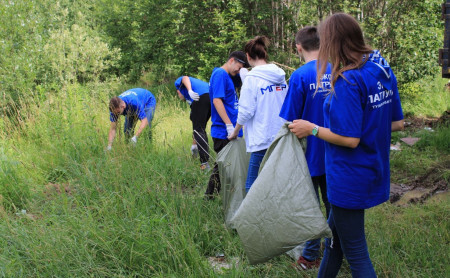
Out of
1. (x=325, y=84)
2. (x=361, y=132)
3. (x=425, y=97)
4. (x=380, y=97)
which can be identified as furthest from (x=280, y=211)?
(x=425, y=97)

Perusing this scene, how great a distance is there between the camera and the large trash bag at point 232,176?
3.56m

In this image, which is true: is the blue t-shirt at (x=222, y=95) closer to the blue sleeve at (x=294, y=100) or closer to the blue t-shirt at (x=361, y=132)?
the blue sleeve at (x=294, y=100)

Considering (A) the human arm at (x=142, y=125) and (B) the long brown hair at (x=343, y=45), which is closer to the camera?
(B) the long brown hair at (x=343, y=45)

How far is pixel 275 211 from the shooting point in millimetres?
2320

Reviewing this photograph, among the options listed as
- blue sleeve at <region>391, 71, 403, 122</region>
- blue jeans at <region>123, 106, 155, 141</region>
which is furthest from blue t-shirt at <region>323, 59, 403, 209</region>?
blue jeans at <region>123, 106, 155, 141</region>

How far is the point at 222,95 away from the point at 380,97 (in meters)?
2.15

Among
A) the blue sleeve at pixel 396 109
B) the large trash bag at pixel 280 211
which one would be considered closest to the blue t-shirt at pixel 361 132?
the blue sleeve at pixel 396 109

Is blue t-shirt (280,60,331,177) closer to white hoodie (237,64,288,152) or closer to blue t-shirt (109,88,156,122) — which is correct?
white hoodie (237,64,288,152)

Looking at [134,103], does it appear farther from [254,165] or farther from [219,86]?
[254,165]

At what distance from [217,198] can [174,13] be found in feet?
29.0

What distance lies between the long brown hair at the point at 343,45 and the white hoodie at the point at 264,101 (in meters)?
1.25

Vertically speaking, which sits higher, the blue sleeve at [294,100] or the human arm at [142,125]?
the blue sleeve at [294,100]

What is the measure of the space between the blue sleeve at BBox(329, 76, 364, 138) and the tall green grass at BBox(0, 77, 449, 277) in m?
1.24

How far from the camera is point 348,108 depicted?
195 centimetres
